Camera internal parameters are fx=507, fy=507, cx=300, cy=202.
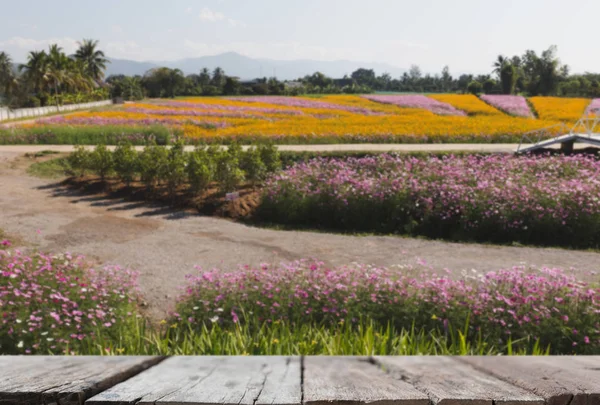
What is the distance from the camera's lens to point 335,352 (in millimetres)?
3451

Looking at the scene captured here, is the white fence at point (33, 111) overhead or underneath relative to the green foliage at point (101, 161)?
overhead

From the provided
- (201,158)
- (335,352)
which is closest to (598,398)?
(335,352)

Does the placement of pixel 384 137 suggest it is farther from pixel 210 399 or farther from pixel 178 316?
pixel 210 399

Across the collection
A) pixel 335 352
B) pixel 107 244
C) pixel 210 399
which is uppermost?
pixel 210 399

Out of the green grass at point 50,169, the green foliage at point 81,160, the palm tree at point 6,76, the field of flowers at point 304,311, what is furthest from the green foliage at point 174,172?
the palm tree at point 6,76

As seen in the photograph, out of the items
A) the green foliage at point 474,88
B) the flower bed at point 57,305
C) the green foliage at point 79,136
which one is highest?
the green foliage at point 474,88

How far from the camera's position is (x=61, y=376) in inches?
43.0

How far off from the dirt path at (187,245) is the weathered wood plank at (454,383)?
5.09 metres

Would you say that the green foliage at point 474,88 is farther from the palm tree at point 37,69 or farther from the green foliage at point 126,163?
the green foliage at point 126,163

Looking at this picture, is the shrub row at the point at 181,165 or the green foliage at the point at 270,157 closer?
the shrub row at the point at 181,165

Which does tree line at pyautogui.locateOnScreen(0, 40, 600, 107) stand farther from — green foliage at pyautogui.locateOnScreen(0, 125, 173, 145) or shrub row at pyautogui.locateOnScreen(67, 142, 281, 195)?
shrub row at pyautogui.locateOnScreen(67, 142, 281, 195)

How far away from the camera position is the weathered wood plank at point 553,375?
995 mm

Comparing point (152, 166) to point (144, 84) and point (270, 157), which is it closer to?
point (270, 157)

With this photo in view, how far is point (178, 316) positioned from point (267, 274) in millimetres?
1112
